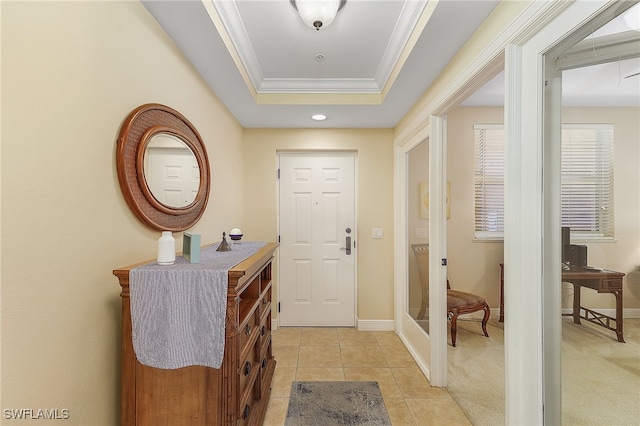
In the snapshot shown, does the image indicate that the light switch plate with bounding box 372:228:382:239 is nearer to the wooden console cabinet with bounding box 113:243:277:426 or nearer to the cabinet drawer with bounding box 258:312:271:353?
the cabinet drawer with bounding box 258:312:271:353

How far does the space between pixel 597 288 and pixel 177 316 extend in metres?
1.61

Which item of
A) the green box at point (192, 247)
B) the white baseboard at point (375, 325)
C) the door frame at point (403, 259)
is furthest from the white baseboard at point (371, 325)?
the green box at point (192, 247)

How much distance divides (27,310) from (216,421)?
0.78 m

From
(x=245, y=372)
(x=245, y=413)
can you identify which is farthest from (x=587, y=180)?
(x=245, y=413)

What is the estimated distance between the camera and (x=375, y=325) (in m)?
3.29

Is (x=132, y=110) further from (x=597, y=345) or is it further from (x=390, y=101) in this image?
(x=597, y=345)

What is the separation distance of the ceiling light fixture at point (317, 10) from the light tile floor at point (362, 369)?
98.2 inches

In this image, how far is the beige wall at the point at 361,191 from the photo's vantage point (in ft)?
10.8

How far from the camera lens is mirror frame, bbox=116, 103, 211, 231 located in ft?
3.98

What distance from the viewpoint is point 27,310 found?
84cm

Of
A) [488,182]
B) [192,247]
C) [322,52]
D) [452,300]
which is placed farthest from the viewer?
[488,182]

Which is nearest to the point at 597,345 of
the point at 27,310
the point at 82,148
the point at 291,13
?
the point at 27,310

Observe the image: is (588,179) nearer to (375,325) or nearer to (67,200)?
(67,200)

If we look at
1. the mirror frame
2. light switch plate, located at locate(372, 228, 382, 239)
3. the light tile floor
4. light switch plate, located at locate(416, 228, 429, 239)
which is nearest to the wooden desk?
the light tile floor
